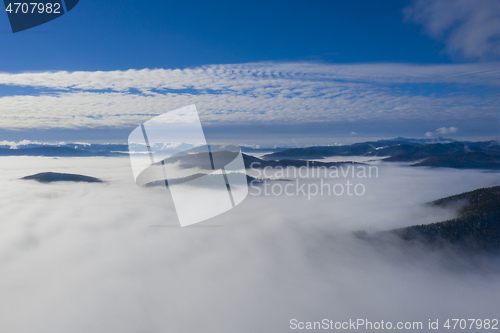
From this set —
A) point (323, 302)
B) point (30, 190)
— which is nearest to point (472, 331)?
point (323, 302)

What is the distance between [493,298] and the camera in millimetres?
106375

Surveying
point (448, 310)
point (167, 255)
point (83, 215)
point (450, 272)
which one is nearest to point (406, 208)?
point (450, 272)

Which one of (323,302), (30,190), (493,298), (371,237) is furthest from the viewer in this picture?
(30,190)

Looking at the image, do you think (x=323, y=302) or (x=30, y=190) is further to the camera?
(x=30, y=190)

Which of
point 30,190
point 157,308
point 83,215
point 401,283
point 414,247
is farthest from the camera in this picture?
point 30,190

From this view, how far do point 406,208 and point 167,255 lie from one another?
147 m

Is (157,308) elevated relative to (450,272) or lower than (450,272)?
elevated

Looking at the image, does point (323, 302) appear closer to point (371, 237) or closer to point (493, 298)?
point (371, 237)

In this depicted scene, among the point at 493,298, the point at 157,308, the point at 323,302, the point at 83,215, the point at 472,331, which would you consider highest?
the point at 83,215

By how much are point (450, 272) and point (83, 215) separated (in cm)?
17863

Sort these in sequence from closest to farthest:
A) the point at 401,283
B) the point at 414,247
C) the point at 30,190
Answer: the point at 401,283, the point at 414,247, the point at 30,190

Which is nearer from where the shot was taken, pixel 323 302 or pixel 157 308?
pixel 157 308

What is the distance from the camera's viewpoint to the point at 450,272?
113688 millimetres

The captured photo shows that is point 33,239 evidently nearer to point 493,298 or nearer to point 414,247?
point 414,247
